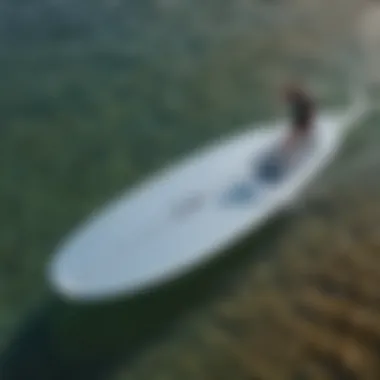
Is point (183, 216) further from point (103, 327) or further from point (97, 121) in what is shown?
point (97, 121)

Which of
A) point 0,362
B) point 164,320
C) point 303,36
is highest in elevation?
point 303,36

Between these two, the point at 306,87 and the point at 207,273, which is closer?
the point at 207,273

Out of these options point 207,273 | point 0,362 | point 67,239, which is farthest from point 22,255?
point 207,273

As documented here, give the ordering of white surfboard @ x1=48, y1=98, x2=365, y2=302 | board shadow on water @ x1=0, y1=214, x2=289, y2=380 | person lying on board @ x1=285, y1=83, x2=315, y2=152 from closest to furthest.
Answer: board shadow on water @ x1=0, y1=214, x2=289, y2=380, white surfboard @ x1=48, y1=98, x2=365, y2=302, person lying on board @ x1=285, y1=83, x2=315, y2=152

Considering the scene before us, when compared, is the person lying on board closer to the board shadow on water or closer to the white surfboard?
the white surfboard

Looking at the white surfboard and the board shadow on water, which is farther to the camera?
the white surfboard

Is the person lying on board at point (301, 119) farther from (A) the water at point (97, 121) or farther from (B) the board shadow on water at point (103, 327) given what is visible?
(B) the board shadow on water at point (103, 327)

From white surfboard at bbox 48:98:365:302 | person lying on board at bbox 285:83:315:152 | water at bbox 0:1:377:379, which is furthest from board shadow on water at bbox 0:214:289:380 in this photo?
person lying on board at bbox 285:83:315:152

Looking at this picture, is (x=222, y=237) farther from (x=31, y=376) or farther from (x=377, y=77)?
(x=377, y=77)


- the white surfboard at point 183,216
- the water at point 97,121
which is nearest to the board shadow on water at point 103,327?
the water at point 97,121
